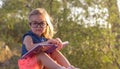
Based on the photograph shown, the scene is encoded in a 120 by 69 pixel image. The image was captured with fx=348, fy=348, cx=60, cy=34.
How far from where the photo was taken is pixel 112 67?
24.6 feet

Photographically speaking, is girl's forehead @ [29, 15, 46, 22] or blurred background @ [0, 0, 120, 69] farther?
blurred background @ [0, 0, 120, 69]

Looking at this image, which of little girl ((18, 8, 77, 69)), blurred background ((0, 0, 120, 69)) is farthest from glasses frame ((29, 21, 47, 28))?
blurred background ((0, 0, 120, 69))

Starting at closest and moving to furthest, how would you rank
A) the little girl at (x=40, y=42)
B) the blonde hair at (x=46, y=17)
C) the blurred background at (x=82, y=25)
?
the little girl at (x=40, y=42) < the blonde hair at (x=46, y=17) < the blurred background at (x=82, y=25)

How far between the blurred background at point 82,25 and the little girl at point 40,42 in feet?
15.3

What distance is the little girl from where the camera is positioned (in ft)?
6.35

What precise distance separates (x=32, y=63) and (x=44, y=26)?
9.4 inches

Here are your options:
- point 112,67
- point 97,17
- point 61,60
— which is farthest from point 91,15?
point 61,60

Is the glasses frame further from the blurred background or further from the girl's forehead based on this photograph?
the blurred background

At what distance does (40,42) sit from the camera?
2.05 meters

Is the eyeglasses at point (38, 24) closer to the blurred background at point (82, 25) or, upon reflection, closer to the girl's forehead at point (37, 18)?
the girl's forehead at point (37, 18)

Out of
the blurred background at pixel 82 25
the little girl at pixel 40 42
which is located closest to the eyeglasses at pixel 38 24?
the little girl at pixel 40 42

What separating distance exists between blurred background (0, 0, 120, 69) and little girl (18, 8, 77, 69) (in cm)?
466

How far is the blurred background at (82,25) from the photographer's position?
695 centimetres

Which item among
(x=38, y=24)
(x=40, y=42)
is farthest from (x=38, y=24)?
(x=40, y=42)
